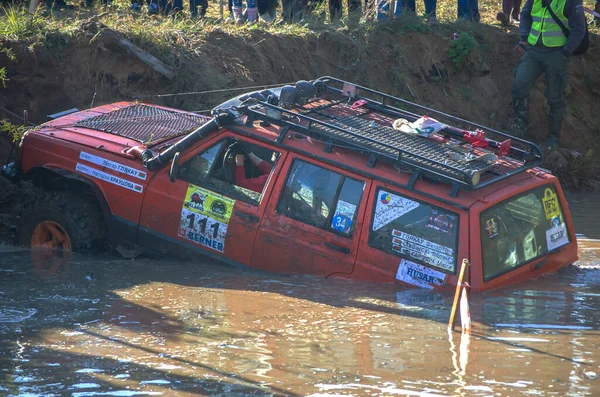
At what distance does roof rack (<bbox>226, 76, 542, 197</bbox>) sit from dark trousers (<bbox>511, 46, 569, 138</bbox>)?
12.9ft

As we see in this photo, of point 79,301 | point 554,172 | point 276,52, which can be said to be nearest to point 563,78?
point 554,172

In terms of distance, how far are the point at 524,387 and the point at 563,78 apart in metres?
7.12

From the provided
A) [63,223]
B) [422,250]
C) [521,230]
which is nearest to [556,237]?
[521,230]

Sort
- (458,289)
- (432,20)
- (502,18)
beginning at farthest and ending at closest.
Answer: (502,18)
(432,20)
(458,289)

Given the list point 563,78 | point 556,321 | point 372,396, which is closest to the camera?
point 372,396

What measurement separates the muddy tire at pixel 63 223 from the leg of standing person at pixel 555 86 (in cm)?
642

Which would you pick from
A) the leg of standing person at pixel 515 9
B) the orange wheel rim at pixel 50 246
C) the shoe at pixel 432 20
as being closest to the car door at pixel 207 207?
the orange wheel rim at pixel 50 246

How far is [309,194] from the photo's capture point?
6785 mm

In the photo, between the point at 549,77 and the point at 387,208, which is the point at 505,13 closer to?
the point at 549,77

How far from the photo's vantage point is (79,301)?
6.46 meters

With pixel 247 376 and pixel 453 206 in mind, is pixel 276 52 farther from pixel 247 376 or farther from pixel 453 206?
pixel 247 376

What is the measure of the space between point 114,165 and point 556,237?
12.2 ft

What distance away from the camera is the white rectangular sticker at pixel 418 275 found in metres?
6.48

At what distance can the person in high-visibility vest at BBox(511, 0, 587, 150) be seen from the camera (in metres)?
10.8
